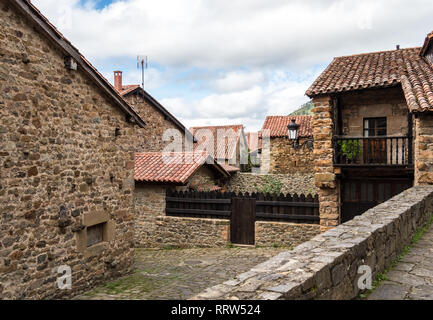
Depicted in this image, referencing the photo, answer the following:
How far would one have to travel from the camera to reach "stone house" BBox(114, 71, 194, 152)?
18.7 metres

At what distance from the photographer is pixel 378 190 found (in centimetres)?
1148

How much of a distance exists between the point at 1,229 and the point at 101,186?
2.56 m

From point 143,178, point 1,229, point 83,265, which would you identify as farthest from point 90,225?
point 143,178

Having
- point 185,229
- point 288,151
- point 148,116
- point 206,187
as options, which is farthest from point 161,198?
point 288,151

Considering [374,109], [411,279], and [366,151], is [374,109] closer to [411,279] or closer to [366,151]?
[366,151]

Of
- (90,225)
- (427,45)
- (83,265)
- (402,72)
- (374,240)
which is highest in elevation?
(427,45)

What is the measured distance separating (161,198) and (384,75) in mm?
8099

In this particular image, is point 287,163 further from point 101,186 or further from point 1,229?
point 1,229

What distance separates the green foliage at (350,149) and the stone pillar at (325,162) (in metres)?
0.40

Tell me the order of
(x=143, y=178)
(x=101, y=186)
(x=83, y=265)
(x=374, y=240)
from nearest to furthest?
(x=374, y=240) → (x=83, y=265) → (x=101, y=186) → (x=143, y=178)

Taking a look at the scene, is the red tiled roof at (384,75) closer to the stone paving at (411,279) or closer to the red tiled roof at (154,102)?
the stone paving at (411,279)

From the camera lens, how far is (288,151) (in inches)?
895

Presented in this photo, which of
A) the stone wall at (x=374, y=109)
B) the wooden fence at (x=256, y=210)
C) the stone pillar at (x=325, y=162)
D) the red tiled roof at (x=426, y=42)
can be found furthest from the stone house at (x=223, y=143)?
the red tiled roof at (x=426, y=42)

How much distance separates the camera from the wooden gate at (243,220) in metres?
11.8
